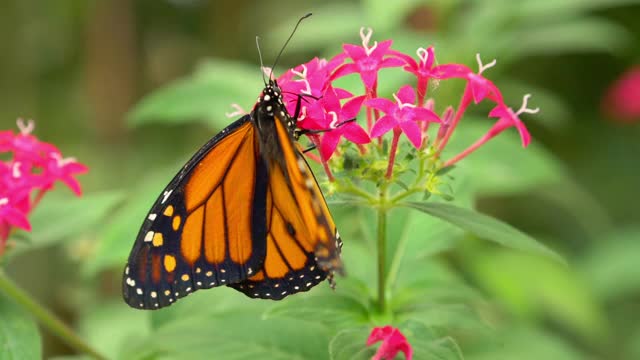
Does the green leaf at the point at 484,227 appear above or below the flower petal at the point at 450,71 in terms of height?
below

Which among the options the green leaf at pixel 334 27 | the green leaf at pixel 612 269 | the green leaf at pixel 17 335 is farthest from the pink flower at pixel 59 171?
the green leaf at pixel 612 269

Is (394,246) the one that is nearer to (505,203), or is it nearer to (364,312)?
(364,312)

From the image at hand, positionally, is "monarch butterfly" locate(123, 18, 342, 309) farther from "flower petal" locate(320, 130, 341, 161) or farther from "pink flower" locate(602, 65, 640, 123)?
"pink flower" locate(602, 65, 640, 123)

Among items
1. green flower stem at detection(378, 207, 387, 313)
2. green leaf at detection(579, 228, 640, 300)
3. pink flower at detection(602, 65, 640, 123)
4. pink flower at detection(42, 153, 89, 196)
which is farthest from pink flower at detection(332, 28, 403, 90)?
pink flower at detection(602, 65, 640, 123)

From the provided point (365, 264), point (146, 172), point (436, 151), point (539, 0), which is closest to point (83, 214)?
point (365, 264)

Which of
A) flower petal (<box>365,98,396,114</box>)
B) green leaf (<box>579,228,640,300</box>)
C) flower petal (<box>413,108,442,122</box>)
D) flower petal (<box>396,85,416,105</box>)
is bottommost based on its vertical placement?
green leaf (<box>579,228,640,300</box>)

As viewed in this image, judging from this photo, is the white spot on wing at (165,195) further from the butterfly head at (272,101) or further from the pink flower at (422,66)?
the pink flower at (422,66)
